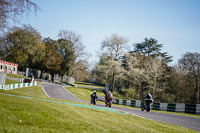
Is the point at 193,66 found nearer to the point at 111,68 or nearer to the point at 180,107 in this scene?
the point at 111,68

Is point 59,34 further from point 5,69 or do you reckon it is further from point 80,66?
point 5,69

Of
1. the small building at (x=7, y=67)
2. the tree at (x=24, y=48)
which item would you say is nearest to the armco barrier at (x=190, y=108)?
the small building at (x=7, y=67)

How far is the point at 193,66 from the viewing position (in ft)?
154

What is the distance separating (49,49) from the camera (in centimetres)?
7006

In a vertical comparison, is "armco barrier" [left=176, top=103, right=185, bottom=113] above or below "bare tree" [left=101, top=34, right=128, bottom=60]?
below

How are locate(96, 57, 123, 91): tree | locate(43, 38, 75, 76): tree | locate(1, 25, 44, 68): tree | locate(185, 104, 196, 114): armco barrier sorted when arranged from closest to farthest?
locate(185, 104, 196, 114): armco barrier
locate(96, 57, 123, 91): tree
locate(1, 25, 44, 68): tree
locate(43, 38, 75, 76): tree

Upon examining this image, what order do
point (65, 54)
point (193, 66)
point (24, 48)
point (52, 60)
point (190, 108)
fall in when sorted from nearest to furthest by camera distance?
point (190, 108) → point (193, 66) → point (24, 48) → point (52, 60) → point (65, 54)

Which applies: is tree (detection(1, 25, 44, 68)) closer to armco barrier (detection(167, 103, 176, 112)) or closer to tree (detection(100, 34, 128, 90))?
tree (detection(100, 34, 128, 90))

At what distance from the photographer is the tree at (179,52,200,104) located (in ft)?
149

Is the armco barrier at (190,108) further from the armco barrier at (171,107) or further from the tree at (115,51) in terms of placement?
the tree at (115,51)

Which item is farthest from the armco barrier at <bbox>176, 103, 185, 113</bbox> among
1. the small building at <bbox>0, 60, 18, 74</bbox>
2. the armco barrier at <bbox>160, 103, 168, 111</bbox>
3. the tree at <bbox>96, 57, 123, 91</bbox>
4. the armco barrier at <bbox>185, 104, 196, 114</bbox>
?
the small building at <bbox>0, 60, 18, 74</bbox>

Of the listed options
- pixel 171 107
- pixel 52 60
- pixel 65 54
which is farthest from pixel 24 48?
pixel 171 107

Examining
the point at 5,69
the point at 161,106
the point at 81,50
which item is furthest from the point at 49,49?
the point at 161,106

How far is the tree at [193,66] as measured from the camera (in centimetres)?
4547
